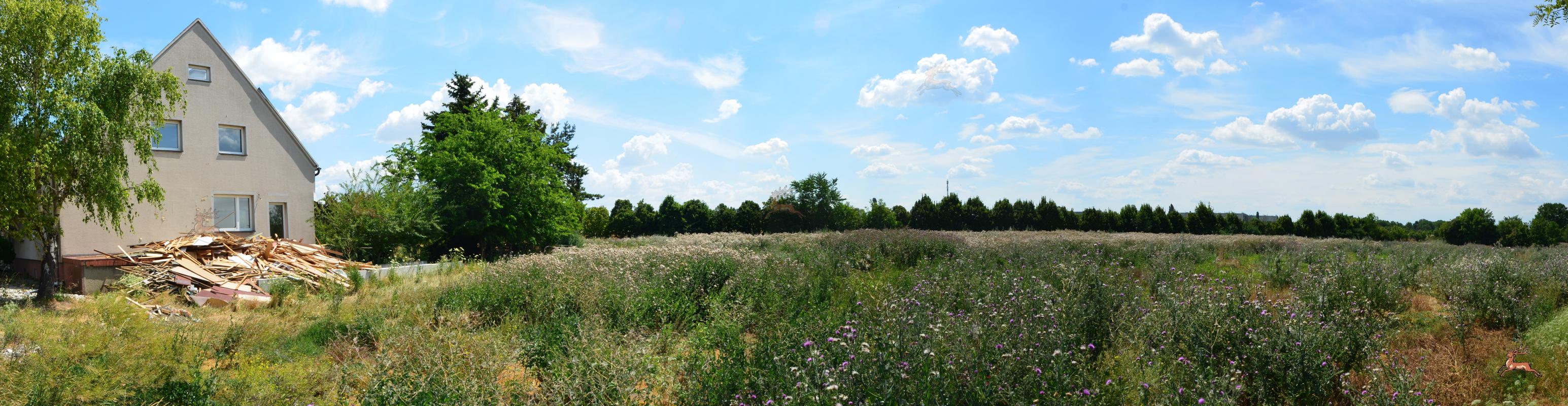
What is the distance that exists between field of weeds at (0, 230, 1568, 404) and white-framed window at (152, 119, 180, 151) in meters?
8.68

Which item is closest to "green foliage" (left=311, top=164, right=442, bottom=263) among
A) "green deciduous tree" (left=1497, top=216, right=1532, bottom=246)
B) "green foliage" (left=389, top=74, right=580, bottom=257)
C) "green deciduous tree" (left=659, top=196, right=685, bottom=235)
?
"green foliage" (left=389, top=74, right=580, bottom=257)

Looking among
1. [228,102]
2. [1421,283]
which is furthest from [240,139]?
[1421,283]

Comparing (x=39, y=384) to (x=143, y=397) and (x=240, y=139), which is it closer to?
(x=143, y=397)

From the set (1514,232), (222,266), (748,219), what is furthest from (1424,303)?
(748,219)

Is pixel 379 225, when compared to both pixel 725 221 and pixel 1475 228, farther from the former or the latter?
Result: pixel 1475 228

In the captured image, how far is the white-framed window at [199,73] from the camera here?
16.4m

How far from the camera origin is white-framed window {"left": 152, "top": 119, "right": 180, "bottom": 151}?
15.8m

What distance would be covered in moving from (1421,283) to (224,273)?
58.8 ft

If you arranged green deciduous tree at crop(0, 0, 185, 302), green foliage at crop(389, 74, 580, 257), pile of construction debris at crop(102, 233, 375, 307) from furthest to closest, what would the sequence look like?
green foliage at crop(389, 74, 580, 257)
pile of construction debris at crop(102, 233, 375, 307)
green deciduous tree at crop(0, 0, 185, 302)

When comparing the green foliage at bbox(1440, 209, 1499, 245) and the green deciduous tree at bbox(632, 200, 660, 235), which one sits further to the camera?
the green deciduous tree at bbox(632, 200, 660, 235)

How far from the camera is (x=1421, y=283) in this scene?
9039mm

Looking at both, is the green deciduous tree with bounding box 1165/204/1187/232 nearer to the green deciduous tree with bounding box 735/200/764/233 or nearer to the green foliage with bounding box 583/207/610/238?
the green deciduous tree with bounding box 735/200/764/233

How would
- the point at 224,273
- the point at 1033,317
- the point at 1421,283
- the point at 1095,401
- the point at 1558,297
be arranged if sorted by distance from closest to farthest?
the point at 1095,401, the point at 1033,317, the point at 1558,297, the point at 1421,283, the point at 224,273

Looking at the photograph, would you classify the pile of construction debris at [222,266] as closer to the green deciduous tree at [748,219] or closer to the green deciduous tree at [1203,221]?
the green deciduous tree at [748,219]
